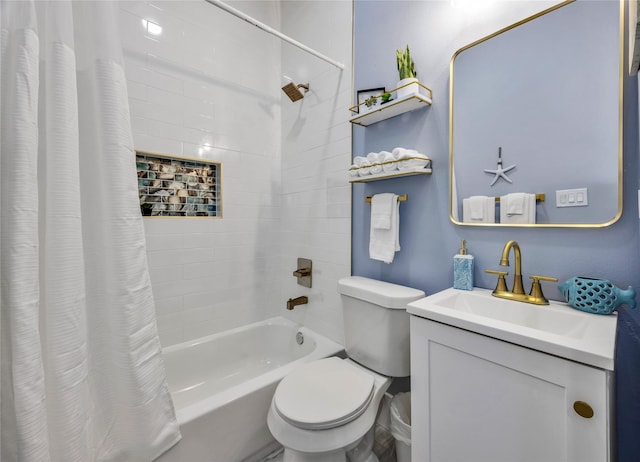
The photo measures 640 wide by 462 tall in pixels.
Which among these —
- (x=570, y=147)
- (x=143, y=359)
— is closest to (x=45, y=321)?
(x=143, y=359)

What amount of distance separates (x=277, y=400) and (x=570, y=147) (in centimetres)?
143

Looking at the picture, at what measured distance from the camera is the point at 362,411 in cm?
114

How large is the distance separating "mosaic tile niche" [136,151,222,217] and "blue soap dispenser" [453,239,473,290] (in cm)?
152

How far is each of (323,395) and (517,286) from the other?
0.87m

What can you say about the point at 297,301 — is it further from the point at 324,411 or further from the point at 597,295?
the point at 597,295

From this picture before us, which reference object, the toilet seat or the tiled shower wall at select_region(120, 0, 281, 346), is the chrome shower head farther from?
the toilet seat

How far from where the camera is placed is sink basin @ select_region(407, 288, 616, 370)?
2.24ft

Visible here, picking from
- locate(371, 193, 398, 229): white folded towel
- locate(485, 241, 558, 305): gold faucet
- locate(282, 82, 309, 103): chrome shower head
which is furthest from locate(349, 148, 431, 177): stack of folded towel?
locate(282, 82, 309, 103): chrome shower head

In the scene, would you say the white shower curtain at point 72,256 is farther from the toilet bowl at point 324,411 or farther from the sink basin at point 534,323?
the sink basin at point 534,323

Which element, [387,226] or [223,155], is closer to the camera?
[387,226]

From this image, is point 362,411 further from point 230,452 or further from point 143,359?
point 143,359

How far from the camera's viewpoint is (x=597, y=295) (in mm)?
883

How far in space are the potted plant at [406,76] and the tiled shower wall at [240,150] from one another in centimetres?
45

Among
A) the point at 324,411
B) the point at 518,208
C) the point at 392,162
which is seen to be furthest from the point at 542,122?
the point at 324,411
